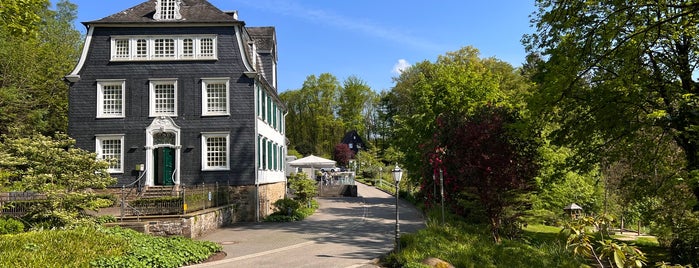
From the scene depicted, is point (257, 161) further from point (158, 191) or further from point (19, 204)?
point (19, 204)

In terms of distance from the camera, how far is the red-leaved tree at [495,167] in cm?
1476

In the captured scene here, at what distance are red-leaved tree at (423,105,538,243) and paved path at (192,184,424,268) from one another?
10.0ft

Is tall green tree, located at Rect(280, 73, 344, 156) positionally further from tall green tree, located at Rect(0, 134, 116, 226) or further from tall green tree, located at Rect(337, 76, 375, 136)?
tall green tree, located at Rect(0, 134, 116, 226)

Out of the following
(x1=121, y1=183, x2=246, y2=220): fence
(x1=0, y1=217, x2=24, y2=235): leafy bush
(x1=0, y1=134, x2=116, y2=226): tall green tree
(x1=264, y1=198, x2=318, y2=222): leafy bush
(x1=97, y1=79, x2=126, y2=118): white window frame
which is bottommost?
(x1=264, y1=198, x2=318, y2=222): leafy bush

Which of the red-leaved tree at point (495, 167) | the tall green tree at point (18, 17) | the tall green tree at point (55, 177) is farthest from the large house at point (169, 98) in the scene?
the red-leaved tree at point (495, 167)

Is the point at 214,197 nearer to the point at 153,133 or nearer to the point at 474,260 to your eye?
the point at 153,133

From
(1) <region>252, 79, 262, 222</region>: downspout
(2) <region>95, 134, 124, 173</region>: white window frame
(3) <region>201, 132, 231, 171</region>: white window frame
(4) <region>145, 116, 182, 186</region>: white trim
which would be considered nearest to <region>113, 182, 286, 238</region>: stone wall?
(1) <region>252, 79, 262, 222</region>: downspout

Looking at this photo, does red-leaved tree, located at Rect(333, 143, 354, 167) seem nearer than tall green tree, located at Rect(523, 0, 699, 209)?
No

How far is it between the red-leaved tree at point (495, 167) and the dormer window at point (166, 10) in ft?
44.8

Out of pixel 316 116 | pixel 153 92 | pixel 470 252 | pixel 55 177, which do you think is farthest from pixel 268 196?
pixel 316 116

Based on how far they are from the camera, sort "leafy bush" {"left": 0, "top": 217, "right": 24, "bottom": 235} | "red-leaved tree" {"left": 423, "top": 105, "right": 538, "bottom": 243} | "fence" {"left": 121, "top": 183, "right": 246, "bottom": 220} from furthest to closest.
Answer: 1. "fence" {"left": 121, "top": 183, "right": 246, "bottom": 220}
2. "red-leaved tree" {"left": 423, "top": 105, "right": 538, "bottom": 243}
3. "leafy bush" {"left": 0, "top": 217, "right": 24, "bottom": 235}

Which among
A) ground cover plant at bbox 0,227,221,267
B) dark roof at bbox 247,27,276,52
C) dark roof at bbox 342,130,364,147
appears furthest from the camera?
dark roof at bbox 342,130,364,147

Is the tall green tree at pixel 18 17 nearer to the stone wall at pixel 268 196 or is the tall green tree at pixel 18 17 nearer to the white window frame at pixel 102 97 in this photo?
the white window frame at pixel 102 97

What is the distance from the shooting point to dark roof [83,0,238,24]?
22227 millimetres
